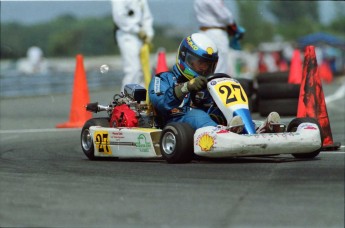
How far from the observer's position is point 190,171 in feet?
24.2

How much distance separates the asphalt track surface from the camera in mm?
5504

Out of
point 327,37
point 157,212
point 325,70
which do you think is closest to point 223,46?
point 157,212

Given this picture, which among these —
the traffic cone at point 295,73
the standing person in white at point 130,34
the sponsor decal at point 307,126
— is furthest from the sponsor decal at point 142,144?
the traffic cone at point 295,73

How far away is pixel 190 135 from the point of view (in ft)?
26.0

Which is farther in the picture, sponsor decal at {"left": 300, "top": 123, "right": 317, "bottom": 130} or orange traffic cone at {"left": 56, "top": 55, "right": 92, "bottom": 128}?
orange traffic cone at {"left": 56, "top": 55, "right": 92, "bottom": 128}

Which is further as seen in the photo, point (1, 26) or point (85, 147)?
point (1, 26)

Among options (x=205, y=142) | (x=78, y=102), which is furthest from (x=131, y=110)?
(x=78, y=102)

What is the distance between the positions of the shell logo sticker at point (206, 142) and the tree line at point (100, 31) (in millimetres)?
20393

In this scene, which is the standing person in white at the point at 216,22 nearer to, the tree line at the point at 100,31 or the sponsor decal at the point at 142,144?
the sponsor decal at the point at 142,144

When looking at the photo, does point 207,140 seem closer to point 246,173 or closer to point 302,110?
point 246,173

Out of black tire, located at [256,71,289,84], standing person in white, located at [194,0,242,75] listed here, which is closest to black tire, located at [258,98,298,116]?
standing person in white, located at [194,0,242,75]

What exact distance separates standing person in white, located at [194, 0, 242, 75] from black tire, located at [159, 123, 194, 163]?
6.27 metres

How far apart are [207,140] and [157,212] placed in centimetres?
212

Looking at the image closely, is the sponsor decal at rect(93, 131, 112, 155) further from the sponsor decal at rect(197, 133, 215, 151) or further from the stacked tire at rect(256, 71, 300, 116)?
the stacked tire at rect(256, 71, 300, 116)
